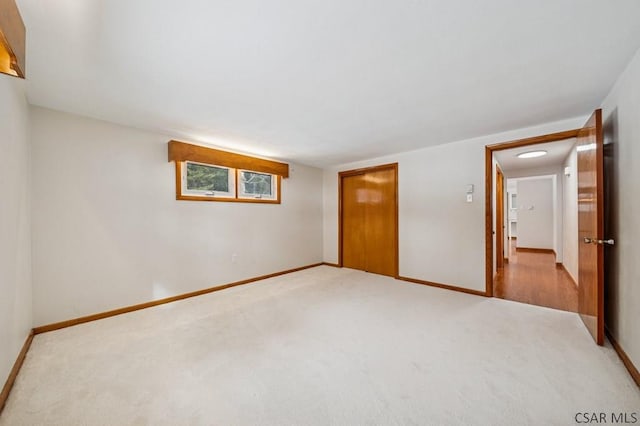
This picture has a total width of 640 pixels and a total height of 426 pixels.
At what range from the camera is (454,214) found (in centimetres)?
374

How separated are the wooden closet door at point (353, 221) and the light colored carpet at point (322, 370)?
2149mm

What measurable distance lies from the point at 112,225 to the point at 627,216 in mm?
4778

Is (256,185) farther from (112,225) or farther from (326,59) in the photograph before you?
(326,59)

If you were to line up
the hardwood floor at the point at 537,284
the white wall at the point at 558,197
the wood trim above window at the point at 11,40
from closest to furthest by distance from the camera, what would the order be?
the wood trim above window at the point at 11,40
the hardwood floor at the point at 537,284
the white wall at the point at 558,197

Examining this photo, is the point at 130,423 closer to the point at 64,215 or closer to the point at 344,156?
the point at 64,215

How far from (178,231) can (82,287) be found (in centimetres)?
108

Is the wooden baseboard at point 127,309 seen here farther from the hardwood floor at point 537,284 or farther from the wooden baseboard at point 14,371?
the hardwood floor at point 537,284

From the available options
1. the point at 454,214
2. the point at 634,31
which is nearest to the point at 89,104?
the point at 634,31

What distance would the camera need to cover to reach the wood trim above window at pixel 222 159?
10.7 ft

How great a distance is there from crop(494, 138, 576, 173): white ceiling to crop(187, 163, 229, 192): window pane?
4333mm

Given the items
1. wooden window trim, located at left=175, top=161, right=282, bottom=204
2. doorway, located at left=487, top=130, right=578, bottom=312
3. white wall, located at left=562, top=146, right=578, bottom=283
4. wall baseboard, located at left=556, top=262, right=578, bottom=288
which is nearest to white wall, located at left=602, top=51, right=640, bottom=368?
doorway, located at left=487, top=130, right=578, bottom=312

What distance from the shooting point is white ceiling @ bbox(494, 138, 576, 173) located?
3.89 metres

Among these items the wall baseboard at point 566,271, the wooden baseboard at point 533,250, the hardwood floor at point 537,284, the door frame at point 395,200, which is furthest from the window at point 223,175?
the wooden baseboard at point 533,250

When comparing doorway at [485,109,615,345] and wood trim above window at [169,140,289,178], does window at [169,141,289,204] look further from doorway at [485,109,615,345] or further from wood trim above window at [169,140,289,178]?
doorway at [485,109,615,345]
